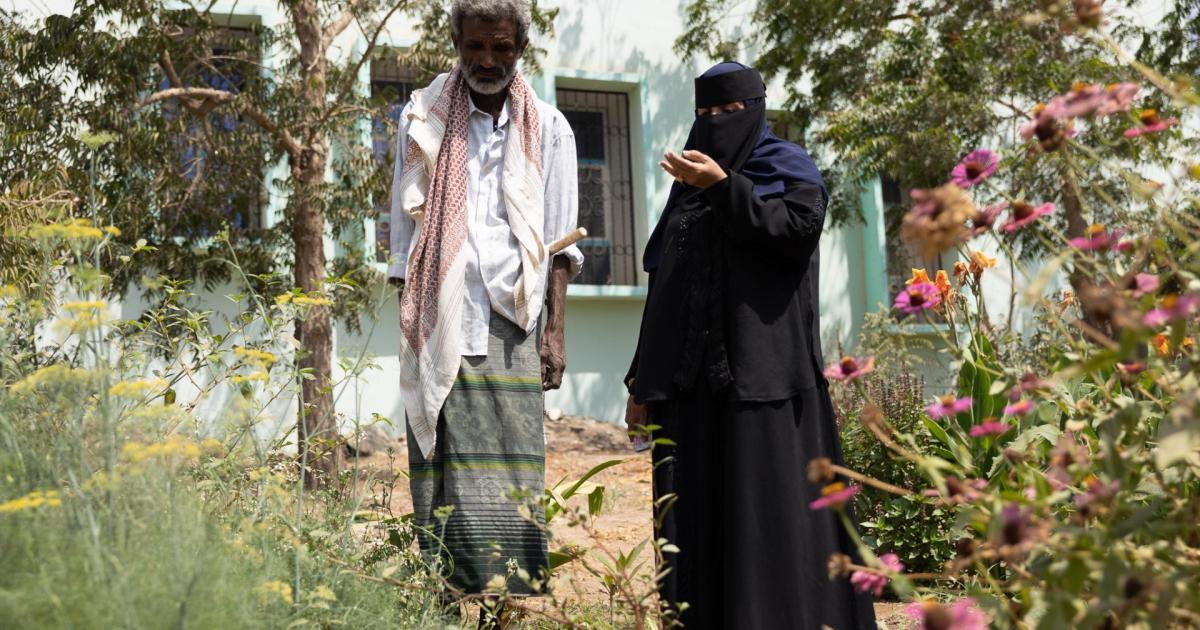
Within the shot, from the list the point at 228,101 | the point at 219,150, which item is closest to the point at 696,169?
the point at 228,101

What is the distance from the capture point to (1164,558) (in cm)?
162

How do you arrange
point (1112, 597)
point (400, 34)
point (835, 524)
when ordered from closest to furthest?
point (1112, 597) < point (835, 524) < point (400, 34)

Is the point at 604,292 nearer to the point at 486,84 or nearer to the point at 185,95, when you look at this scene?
the point at 185,95

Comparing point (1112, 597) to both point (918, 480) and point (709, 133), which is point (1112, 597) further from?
point (918, 480)

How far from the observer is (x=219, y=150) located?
697 centimetres

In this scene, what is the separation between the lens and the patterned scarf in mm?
3100

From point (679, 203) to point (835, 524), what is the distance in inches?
35.6

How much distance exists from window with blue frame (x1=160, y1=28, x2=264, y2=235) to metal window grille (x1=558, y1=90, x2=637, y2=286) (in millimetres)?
3358

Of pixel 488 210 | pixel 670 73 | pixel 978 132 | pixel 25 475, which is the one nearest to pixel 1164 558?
pixel 25 475

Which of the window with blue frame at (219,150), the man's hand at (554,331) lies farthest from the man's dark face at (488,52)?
the window with blue frame at (219,150)

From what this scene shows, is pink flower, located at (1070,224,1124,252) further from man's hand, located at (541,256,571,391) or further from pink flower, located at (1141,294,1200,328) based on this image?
man's hand, located at (541,256,571,391)

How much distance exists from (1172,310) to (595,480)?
273 inches

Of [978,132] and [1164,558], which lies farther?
[978,132]

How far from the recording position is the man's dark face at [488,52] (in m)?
3.18
